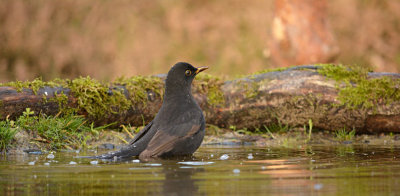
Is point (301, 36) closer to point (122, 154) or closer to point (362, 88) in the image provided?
point (362, 88)

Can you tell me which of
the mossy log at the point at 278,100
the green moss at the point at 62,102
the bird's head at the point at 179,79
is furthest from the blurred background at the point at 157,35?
the bird's head at the point at 179,79

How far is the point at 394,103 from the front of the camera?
8648mm

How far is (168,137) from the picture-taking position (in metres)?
6.23

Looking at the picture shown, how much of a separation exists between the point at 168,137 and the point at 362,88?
3.99 m

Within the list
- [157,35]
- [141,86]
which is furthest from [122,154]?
[157,35]

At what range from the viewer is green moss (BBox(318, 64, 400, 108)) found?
871cm

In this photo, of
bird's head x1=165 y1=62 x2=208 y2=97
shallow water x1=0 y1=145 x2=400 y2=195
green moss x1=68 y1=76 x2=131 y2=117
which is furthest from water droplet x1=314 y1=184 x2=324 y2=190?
green moss x1=68 y1=76 x2=131 y2=117

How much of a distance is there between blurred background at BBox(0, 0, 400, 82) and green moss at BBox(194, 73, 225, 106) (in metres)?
9.08

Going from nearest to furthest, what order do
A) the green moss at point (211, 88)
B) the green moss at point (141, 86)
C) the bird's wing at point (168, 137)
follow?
the bird's wing at point (168, 137), the green moss at point (141, 86), the green moss at point (211, 88)

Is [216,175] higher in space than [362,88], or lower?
lower

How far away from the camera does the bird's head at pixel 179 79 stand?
6.88m

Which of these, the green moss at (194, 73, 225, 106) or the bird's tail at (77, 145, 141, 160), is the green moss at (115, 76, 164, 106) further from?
the bird's tail at (77, 145, 141, 160)

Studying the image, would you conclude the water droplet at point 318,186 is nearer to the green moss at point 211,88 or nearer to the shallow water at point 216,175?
the shallow water at point 216,175

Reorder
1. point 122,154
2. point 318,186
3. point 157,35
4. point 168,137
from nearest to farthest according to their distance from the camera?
point 318,186 < point 122,154 < point 168,137 < point 157,35
